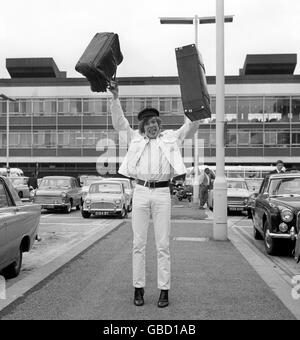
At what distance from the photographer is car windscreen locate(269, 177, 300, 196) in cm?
1026

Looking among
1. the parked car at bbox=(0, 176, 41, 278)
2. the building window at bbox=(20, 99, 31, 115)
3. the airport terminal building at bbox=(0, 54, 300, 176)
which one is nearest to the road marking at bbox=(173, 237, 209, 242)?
the parked car at bbox=(0, 176, 41, 278)

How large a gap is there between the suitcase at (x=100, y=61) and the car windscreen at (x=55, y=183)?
51.8ft

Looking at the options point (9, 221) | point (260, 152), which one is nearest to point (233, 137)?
point (260, 152)

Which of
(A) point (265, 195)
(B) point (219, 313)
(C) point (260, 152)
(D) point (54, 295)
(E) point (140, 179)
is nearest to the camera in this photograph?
(B) point (219, 313)

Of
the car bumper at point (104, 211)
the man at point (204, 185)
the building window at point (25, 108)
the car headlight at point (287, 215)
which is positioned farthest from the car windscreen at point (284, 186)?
the building window at point (25, 108)

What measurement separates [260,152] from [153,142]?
5022 cm

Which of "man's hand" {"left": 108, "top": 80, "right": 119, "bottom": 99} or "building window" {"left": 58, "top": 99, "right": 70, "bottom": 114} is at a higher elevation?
"building window" {"left": 58, "top": 99, "right": 70, "bottom": 114}

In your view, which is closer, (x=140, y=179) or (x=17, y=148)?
(x=140, y=179)

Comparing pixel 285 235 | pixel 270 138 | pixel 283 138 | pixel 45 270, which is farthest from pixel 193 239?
pixel 283 138

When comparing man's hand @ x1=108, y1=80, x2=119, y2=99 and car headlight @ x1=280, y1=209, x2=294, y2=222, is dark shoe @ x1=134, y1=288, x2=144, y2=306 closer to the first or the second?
man's hand @ x1=108, y1=80, x2=119, y2=99

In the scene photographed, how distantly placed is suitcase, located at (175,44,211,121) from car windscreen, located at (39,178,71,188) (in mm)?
15670

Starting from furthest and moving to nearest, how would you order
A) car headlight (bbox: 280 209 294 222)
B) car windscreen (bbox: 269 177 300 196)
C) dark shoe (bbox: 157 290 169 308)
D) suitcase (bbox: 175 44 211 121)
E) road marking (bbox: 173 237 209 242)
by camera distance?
road marking (bbox: 173 237 209 242) → car windscreen (bbox: 269 177 300 196) → car headlight (bbox: 280 209 294 222) → suitcase (bbox: 175 44 211 121) → dark shoe (bbox: 157 290 169 308)
